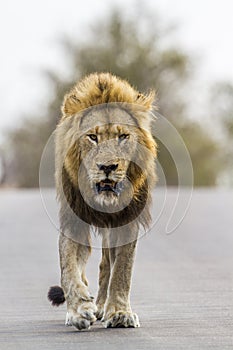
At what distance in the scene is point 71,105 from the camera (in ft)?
29.0

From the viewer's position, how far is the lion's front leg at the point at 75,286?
8.23m

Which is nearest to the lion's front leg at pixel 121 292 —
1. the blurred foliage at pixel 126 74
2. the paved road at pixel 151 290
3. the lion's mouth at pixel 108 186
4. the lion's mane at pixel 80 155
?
the paved road at pixel 151 290

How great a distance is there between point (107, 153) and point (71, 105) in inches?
21.8

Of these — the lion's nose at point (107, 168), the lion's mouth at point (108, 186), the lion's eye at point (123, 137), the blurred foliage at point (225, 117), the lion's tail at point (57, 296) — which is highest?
the blurred foliage at point (225, 117)

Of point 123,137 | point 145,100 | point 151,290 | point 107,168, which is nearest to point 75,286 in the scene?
point 107,168

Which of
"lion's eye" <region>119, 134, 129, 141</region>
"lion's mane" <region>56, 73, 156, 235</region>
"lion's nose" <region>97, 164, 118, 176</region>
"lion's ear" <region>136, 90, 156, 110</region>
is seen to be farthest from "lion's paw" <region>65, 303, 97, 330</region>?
"lion's ear" <region>136, 90, 156, 110</region>

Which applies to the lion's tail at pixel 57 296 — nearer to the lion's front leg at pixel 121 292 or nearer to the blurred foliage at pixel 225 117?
the lion's front leg at pixel 121 292

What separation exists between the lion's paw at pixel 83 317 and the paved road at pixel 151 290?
6cm

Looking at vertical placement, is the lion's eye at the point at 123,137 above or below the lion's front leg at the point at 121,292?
above

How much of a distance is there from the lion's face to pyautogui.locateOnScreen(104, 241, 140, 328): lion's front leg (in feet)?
1.30

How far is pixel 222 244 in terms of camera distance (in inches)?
654

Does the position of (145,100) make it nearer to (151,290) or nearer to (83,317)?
(83,317)

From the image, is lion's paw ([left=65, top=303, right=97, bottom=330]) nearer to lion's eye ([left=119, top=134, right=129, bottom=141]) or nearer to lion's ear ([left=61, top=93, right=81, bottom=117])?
lion's eye ([left=119, top=134, right=129, bottom=141])

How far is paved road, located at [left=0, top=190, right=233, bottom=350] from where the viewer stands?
7.81 m
